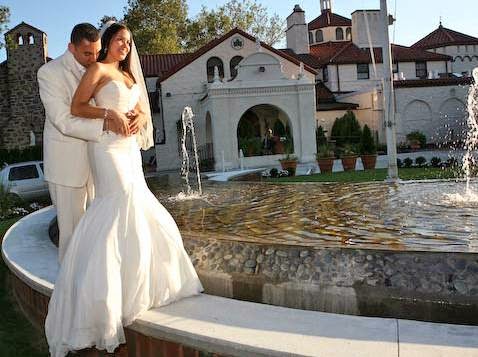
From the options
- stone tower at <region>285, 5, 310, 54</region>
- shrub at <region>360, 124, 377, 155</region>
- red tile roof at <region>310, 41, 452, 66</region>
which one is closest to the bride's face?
shrub at <region>360, 124, 377, 155</region>

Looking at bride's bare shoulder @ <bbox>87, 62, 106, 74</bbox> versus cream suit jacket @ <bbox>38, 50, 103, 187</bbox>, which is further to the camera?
cream suit jacket @ <bbox>38, 50, 103, 187</bbox>

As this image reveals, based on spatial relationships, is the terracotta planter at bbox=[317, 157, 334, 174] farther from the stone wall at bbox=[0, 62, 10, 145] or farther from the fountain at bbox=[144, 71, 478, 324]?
the stone wall at bbox=[0, 62, 10, 145]

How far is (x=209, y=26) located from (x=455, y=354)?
4919cm

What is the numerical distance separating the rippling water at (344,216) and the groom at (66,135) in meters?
1.31

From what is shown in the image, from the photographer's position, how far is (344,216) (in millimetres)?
6309

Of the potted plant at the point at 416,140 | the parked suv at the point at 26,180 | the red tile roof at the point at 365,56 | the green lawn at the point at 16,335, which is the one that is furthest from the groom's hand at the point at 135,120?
the red tile roof at the point at 365,56

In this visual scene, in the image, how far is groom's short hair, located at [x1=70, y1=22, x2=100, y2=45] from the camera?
3732 millimetres

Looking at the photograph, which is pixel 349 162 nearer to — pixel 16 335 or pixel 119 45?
pixel 16 335

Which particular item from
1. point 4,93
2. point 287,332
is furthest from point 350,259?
point 4,93

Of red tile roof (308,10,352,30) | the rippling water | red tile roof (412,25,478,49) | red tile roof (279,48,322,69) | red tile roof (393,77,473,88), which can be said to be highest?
red tile roof (308,10,352,30)

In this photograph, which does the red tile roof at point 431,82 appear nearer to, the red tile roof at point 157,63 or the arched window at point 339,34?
the red tile roof at point 157,63

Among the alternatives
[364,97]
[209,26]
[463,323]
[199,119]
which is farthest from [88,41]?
[209,26]

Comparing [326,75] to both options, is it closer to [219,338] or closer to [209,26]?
[209,26]

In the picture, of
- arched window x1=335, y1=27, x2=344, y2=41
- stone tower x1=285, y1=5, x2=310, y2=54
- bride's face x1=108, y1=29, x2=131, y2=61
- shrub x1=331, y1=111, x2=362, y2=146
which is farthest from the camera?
arched window x1=335, y1=27, x2=344, y2=41
